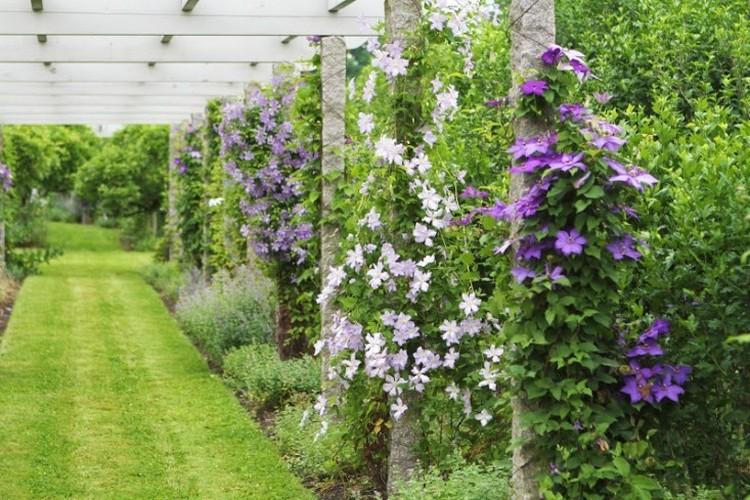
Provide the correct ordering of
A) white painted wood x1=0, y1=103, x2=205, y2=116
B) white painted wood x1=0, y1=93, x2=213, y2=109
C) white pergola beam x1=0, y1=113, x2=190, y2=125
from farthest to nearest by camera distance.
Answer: white pergola beam x1=0, y1=113, x2=190, y2=125 → white painted wood x1=0, y1=103, x2=205, y2=116 → white painted wood x1=0, y1=93, x2=213, y2=109

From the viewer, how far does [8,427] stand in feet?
28.2

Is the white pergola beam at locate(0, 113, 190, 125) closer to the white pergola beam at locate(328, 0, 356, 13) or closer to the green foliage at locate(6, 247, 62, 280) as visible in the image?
the green foliage at locate(6, 247, 62, 280)

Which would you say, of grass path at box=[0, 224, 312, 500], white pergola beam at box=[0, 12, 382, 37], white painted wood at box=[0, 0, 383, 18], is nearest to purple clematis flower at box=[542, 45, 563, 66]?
grass path at box=[0, 224, 312, 500]

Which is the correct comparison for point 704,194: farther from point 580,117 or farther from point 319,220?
point 319,220

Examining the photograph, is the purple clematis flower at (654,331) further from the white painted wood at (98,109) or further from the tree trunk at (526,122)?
the white painted wood at (98,109)

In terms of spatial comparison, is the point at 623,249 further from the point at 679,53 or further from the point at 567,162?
the point at 679,53

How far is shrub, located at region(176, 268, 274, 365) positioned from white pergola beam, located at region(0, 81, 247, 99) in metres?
3.13

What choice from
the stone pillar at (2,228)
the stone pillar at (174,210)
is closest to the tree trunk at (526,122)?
the stone pillar at (174,210)

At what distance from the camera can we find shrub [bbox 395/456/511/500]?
16.1 ft

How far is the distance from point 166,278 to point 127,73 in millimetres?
6938

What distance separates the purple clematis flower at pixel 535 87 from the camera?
4.26 metres

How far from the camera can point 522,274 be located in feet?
13.8

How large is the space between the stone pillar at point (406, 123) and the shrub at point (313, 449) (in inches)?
18.2

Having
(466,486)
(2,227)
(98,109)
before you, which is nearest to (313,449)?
(466,486)
